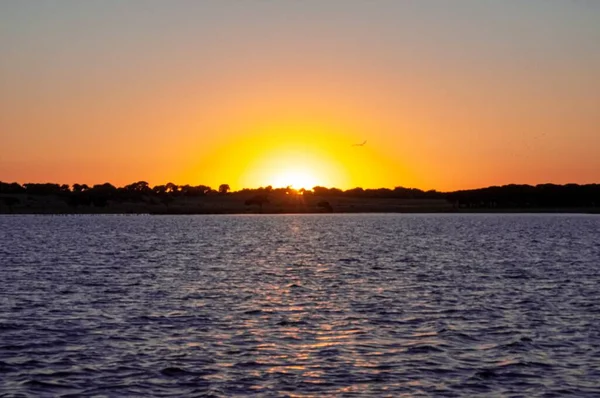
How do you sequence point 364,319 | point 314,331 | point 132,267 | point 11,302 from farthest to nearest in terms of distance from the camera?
point 132,267 → point 11,302 → point 364,319 → point 314,331

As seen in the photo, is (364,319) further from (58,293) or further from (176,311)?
(58,293)

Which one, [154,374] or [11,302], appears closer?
[154,374]

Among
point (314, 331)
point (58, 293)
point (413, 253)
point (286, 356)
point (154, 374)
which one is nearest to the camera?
point (154, 374)

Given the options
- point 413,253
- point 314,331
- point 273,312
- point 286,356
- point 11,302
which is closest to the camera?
point 286,356

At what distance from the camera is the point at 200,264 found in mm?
72938

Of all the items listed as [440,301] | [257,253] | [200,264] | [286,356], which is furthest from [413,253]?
[286,356]

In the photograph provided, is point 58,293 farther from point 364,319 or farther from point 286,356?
point 286,356

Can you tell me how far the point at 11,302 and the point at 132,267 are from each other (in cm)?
2596

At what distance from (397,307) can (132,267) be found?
3328cm

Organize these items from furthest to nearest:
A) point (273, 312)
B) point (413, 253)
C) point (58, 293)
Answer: point (413, 253)
point (58, 293)
point (273, 312)

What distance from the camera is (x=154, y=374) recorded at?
1019 inches

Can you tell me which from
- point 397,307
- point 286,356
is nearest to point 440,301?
point 397,307

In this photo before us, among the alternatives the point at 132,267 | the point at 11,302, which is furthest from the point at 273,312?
the point at 132,267

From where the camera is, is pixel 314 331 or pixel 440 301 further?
→ pixel 440 301
